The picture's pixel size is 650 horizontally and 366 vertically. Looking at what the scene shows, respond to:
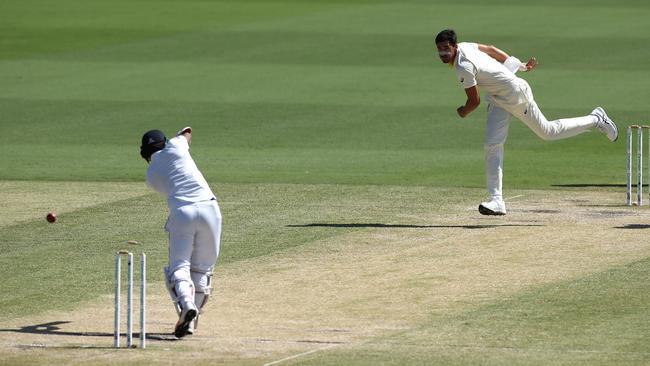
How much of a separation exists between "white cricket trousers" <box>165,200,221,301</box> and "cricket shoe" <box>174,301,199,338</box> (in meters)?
0.18

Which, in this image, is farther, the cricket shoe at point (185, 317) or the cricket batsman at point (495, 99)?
the cricket batsman at point (495, 99)

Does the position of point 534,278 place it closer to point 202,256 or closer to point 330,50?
point 202,256

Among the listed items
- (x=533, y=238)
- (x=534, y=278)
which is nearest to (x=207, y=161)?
(x=533, y=238)

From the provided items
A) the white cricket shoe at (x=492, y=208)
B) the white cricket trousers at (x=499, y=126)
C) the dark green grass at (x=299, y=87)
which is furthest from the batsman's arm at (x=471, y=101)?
the dark green grass at (x=299, y=87)

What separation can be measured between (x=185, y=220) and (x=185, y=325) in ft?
2.57

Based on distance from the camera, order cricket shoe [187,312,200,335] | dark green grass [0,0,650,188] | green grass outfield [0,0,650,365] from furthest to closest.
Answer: dark green grass [0,0,650,188], green grass outfield [0,0,650,365], cricket shoe [187,312,200,335]

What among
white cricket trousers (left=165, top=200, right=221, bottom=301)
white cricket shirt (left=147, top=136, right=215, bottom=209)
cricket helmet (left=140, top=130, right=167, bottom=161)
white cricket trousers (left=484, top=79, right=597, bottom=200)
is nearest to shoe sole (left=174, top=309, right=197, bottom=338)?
white cricket trousers (left=165, top=200, right=221, bottom=301)

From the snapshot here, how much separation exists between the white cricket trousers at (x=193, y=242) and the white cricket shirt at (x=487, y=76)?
4841mm

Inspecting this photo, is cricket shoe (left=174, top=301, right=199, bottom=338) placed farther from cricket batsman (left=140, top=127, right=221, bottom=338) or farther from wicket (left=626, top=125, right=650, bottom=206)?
wicket (left=626, top=125, right=650, bottom=206)

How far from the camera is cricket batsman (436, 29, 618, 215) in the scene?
15.2 metres

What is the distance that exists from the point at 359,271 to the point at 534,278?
1558 millimetres

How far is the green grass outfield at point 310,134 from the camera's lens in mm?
11695

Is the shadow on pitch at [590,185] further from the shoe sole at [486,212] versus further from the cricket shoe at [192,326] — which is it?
the cricket shoe at [192,326]

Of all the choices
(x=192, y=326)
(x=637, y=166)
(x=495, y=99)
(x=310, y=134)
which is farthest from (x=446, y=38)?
(x=310, y=134)
